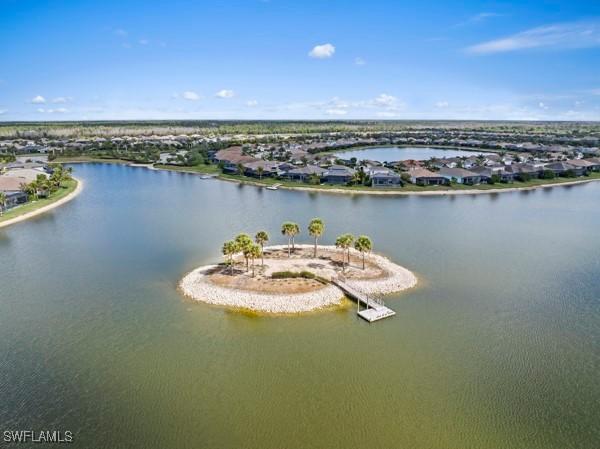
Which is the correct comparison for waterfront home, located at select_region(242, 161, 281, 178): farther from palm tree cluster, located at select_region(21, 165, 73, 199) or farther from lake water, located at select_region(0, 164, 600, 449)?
lake water, located at select_region(0, 164, 600, 449)

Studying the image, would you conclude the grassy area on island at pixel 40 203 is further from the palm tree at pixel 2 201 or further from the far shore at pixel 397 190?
the far shore at pixel 397 190

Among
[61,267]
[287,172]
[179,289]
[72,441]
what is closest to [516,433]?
[72,441]

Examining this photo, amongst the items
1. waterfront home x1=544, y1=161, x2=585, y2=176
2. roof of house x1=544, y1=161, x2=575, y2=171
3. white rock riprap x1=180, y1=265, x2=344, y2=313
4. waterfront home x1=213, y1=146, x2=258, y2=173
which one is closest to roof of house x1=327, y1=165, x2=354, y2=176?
waterfront home x1=213, y1=146, x2=258, y2=173

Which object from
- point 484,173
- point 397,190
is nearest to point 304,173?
point 397,190

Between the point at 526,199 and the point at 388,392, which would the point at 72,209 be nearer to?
the point at 388,392

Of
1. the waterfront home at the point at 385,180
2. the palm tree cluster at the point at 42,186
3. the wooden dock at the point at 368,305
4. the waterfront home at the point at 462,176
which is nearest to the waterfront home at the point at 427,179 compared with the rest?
the waterfront home at the point at 462,176
